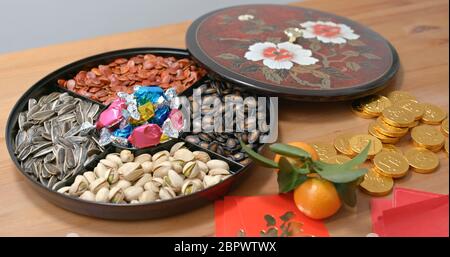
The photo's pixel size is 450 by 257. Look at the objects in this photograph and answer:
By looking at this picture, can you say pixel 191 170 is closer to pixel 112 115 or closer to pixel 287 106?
pixel 112 115

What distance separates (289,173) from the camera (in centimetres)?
84

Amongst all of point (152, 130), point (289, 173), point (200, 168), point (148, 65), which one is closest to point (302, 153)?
point (289, 173)

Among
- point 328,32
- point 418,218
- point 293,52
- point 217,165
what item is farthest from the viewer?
point 328,32

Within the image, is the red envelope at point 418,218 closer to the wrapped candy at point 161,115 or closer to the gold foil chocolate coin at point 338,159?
the gold foil chocolate coin at point 338,159

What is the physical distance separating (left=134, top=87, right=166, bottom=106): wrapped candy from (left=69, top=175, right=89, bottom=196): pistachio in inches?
8.5

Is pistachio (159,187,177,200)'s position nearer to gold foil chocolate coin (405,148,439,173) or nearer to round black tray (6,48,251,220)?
round black tray (6,48,251,220)

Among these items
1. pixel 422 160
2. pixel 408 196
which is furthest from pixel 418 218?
pixel 422 160

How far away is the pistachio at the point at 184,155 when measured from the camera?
0.90 meters

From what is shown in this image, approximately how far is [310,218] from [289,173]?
0.28 ft

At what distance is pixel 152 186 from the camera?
0.85 m

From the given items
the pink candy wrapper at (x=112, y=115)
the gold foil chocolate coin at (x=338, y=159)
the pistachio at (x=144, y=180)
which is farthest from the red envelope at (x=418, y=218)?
the pink candy wrapper at (x=112, y=115)

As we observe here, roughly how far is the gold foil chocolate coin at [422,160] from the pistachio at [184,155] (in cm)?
39

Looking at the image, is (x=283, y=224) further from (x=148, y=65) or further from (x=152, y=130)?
(x=148, y=65)

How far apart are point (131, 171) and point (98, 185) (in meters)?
0.06
